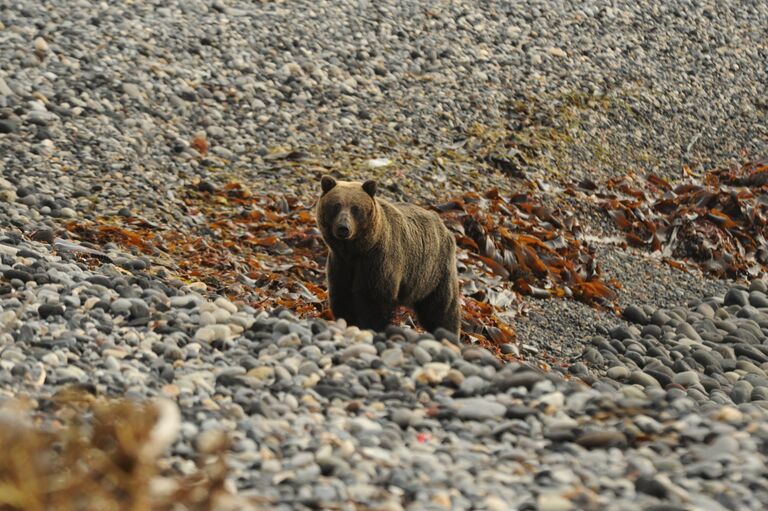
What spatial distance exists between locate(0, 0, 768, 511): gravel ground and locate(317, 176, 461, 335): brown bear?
67 centimetres

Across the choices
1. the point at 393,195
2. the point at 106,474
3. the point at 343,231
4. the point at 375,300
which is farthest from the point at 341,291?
the point at 393,195

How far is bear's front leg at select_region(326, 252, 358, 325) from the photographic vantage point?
6410 millimetres

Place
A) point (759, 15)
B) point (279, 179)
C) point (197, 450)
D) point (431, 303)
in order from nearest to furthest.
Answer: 1. point (197, 450)
2. point (431, 303)
3. point (279, 179)
4. point (759, 15)

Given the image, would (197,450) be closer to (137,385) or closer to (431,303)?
(137,385)

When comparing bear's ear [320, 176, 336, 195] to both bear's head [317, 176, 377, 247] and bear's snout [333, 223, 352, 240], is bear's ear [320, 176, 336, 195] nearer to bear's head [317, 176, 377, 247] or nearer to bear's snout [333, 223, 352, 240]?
bear's head [317, 176, 377, 247]

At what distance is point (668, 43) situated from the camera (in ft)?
48.6

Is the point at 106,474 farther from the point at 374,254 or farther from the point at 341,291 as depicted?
the point at 341,291

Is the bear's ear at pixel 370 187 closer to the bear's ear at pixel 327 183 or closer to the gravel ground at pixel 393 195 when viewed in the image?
the bear's ear at pixel 327 183

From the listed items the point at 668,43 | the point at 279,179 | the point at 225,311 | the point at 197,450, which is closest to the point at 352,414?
the point at 197,450

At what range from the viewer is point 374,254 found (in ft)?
20.6

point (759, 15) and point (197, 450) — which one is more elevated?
point (759, 15)

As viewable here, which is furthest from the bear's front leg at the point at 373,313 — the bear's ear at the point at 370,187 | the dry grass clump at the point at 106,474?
the dry grass clump at the point at 106,474

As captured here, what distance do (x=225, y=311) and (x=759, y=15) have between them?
13037 millimetres

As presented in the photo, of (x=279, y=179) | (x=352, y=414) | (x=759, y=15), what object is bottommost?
(x=279, y=179)
